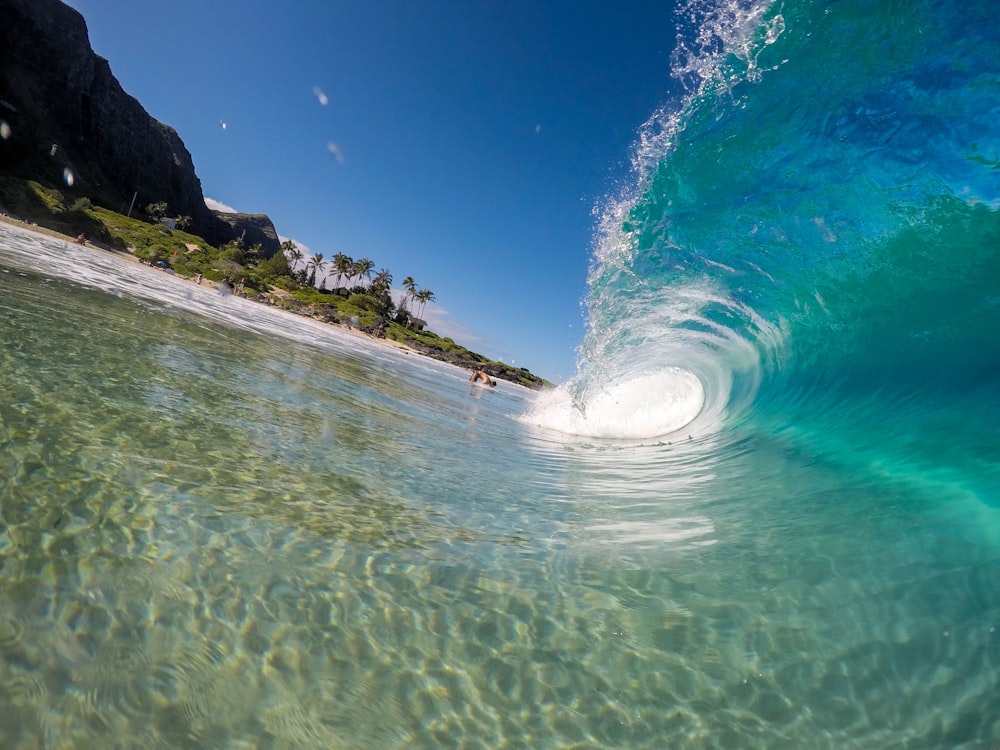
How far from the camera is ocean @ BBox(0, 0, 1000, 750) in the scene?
2014 mm

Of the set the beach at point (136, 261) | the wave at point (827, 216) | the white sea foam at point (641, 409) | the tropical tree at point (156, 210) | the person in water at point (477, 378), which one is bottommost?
the beach at point (136, 261)

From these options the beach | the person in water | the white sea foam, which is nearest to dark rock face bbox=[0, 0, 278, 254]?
the beach

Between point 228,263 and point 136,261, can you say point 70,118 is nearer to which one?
point 228,263

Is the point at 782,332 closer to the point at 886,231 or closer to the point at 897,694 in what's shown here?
the point at 886,231

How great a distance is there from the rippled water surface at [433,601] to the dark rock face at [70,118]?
89655mm

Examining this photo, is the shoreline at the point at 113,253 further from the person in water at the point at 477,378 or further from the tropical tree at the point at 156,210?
the tropical tree at the point at 156,210

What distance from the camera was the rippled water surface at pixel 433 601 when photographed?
1.88m

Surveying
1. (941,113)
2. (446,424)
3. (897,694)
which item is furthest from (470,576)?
(941,113)

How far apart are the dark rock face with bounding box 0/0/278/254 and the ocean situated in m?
88.7

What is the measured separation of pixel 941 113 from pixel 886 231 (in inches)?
71.0

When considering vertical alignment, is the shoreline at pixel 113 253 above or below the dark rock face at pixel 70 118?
below

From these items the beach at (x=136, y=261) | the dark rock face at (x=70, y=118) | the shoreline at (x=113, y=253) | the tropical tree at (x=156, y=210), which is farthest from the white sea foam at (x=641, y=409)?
the tropical tree at (x=156, y=210)

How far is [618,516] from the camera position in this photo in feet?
15.3

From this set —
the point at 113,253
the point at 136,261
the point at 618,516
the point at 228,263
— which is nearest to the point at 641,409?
the point at 618,516
